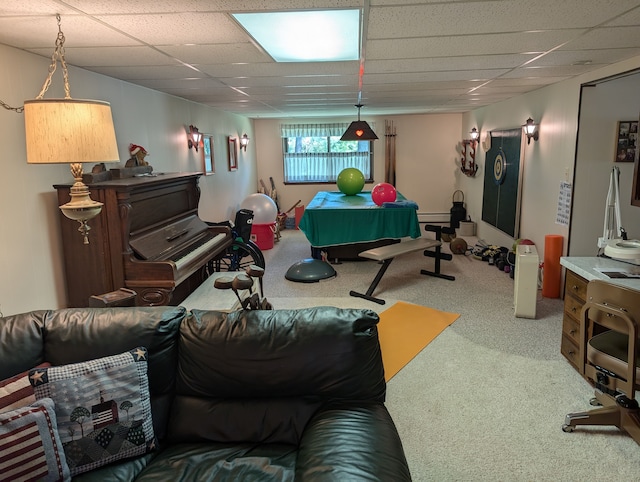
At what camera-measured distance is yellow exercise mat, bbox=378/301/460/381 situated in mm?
3369

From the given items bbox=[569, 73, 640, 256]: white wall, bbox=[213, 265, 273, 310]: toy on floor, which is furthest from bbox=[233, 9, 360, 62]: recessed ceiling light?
bbox=[569, 73, 640, 256]: white wall

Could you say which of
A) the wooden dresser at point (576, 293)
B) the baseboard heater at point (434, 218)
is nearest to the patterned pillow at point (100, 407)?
the wooden dresser at point (576, 293)

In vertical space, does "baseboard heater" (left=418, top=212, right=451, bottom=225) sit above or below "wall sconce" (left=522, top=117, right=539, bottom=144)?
below

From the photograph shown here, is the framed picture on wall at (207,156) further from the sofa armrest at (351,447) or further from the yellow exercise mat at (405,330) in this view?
the sofa armrest at (351,447)

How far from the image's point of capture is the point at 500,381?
118 inches

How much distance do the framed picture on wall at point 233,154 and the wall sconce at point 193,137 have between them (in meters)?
1.57

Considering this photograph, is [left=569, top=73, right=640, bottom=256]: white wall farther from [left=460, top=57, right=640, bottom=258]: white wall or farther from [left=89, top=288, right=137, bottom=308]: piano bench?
[left=89, top=288, right=137, bottom=308]: piano bench

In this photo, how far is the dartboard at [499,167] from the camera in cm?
609

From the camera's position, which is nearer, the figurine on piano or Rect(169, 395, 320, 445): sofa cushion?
Rect(169, 395, 320, 445): sofa cushion

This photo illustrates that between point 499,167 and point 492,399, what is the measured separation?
4300 mm

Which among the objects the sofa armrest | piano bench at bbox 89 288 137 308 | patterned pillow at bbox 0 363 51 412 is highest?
piano bench at bbox 89 288 137 308

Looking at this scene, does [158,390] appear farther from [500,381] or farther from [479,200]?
[479,200]

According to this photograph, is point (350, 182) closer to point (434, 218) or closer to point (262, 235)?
point (262, 235)

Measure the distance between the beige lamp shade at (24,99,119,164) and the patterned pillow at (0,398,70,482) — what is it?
1.04 metres
